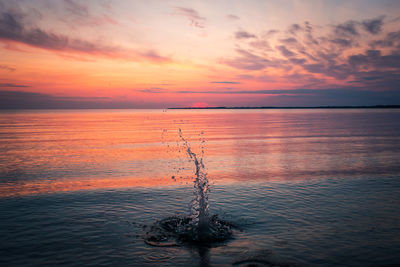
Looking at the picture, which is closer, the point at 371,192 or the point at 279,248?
the point at 279,248

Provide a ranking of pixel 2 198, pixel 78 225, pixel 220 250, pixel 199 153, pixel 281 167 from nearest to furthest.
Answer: pixel 220 250 < pixel 78 225 < pixel 2 198 < pixel 281 167 < pixel 199 153

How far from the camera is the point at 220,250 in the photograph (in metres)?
9.31

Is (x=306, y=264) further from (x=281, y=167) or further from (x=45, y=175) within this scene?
(x=45, y=175)

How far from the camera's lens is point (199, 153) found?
28766 mm

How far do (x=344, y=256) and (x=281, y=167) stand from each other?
13.3 m

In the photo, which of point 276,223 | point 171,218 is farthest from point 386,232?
point 171,218

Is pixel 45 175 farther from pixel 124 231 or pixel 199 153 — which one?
pixel 199 153

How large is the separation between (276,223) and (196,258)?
158 inches

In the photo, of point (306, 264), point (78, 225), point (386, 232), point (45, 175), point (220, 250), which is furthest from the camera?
point (45, 175)

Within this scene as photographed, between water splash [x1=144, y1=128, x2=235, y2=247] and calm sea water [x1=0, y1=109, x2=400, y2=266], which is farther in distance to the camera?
water splash [x1=144, y1=128, x2=235, y2=247]

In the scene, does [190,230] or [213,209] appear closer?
[190,230]

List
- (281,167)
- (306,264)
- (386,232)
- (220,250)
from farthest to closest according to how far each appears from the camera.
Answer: (281,167) < (386,232) < (220,250) < (306,264)

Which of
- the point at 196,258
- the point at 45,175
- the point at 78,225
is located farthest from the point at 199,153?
the point at 196,258

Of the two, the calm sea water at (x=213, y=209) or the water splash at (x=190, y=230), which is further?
the water splash at (x=190, y=230)
